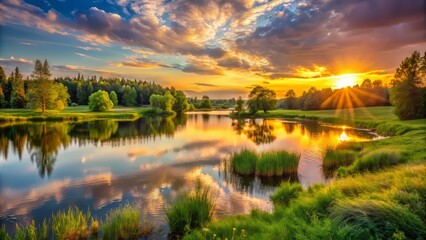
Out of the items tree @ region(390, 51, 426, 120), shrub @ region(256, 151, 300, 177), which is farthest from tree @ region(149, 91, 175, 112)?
shrub @ region(256, 151, 300, 177)

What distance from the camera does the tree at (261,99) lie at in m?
108

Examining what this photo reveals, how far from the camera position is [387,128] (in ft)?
147

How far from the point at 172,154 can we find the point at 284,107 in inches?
5506

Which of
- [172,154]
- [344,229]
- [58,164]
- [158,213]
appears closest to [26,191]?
[58,164]

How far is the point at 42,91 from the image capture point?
79750 mm

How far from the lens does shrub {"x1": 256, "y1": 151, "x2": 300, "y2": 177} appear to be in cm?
1986

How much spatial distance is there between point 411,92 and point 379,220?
54.2 metres

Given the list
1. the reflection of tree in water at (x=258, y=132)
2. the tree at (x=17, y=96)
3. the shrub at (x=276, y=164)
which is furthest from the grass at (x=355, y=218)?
the tree at (x=17, y=96)

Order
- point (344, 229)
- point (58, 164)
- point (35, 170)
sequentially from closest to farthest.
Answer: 1. point (344, 229)
2. point (35, 170)
3. point (58, 164)

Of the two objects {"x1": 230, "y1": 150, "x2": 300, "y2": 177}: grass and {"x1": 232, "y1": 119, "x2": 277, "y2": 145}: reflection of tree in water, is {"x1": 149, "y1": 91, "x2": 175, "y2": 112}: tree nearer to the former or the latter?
{"x1": 232, "y1": 119, "x2": 277, "y2": 145}: reflection of tree in water

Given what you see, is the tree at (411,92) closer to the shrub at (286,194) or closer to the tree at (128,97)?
the shrub at (286,194)

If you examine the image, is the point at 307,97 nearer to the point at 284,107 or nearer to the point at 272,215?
the point at 284,107

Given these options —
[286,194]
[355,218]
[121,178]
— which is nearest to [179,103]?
[121,178]

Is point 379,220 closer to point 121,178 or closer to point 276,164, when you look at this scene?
point 276,164
